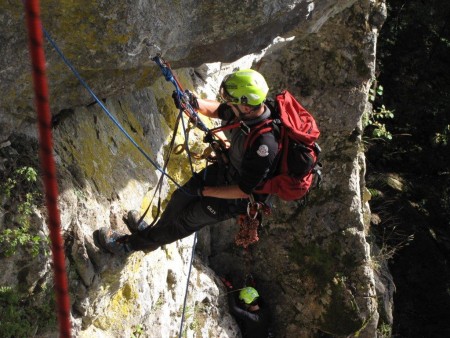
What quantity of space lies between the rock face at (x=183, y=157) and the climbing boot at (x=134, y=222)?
0.09 meters

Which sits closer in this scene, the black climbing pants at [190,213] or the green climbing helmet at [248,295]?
the black climbing pants at [190,213]

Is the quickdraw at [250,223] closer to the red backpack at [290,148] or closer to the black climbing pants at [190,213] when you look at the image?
the black climbing pants at [190,213]

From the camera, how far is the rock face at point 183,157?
4074 mm

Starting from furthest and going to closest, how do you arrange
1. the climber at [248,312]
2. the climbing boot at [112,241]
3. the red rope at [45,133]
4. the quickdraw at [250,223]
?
the climber at [248,312], the quickdraw at [250,223], the climbing boot at [112,241], the red rope at [45,133]

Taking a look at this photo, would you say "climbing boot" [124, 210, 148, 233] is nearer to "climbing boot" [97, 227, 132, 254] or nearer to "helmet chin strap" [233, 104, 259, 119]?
"climbing boot" [97, 227, 132, 254]

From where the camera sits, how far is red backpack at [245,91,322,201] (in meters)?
4.50

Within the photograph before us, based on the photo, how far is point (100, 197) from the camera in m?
4.99

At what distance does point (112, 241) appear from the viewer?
16.2ft

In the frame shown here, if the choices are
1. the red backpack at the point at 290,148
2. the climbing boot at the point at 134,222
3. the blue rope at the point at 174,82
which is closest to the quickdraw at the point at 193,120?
the blue rope at the point at 174,82

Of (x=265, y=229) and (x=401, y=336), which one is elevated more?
(x=265, y=229)

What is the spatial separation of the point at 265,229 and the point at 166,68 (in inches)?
193

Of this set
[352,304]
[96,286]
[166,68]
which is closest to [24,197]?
[96,286]

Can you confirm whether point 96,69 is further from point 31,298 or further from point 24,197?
point 31,298

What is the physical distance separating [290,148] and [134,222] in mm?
1806
